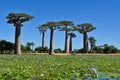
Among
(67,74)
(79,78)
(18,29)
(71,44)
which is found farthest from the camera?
(71,44)

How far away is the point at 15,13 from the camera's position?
4716 cm

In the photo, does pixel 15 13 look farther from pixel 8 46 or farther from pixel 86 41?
pixel 86 41

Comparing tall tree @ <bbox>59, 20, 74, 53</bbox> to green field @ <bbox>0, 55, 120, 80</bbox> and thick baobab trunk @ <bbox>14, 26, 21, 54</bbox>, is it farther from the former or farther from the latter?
green field @ <bbox>0, 55, 120, 80</bbox>

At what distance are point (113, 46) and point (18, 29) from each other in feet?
67.3

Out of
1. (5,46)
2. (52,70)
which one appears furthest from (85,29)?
(52,70)

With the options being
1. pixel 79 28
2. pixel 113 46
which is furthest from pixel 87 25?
pixel 113 46

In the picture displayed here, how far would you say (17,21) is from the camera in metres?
46.9

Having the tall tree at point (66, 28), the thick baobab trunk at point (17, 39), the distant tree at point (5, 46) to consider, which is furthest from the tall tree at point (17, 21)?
the tall tree at point (66, 28)

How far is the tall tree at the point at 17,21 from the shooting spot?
45.7m

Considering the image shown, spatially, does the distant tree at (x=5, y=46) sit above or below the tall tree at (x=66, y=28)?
below

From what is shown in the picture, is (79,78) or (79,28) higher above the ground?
(79,28)

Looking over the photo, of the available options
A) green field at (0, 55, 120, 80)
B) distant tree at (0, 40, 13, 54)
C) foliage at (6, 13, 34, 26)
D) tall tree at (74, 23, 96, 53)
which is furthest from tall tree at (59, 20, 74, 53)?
green field at (0, 55, 120, 80)

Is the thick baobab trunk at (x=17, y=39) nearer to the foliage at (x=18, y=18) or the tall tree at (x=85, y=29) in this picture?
the foliage at (x=18, y=18)

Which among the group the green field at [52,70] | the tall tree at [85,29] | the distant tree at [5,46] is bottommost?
the green field at [52,70]
